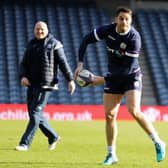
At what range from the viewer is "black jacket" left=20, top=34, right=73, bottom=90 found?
10555 millimetres

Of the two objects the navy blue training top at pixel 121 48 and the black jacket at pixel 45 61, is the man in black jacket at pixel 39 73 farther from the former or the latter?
the navy blue training top at pixel 121 48

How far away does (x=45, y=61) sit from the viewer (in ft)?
34.7

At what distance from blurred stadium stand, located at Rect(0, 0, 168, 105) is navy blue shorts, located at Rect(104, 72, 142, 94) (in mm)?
16363

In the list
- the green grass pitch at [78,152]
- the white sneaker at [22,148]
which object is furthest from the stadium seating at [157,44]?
the white sneaker at [22,148]

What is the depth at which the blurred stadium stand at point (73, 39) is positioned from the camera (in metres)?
26.0

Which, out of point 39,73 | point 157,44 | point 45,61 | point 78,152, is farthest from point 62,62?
point 157,44

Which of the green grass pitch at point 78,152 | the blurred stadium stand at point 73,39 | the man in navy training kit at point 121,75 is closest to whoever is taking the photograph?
the man in navy training kit at point 121,75

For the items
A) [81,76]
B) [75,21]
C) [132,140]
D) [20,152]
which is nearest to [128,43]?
[81,76]

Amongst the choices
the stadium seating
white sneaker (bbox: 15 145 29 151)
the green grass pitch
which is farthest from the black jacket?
the stadium seating

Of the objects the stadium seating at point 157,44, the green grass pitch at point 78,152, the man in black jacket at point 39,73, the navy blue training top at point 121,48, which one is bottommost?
the stadium seating at point 157,44

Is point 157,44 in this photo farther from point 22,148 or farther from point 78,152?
point 22,148

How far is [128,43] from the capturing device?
28.9 ft

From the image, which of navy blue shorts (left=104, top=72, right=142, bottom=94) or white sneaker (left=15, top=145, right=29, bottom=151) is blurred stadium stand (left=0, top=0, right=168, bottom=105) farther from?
navy blue shorts (left=104, top=72, right=142, bottom=94)

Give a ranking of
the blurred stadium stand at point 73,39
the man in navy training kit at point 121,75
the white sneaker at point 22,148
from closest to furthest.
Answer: the man in navy training kit at point 121,75, the white sneaker at point 22,148, the blurred stadium stand at point 73,39
